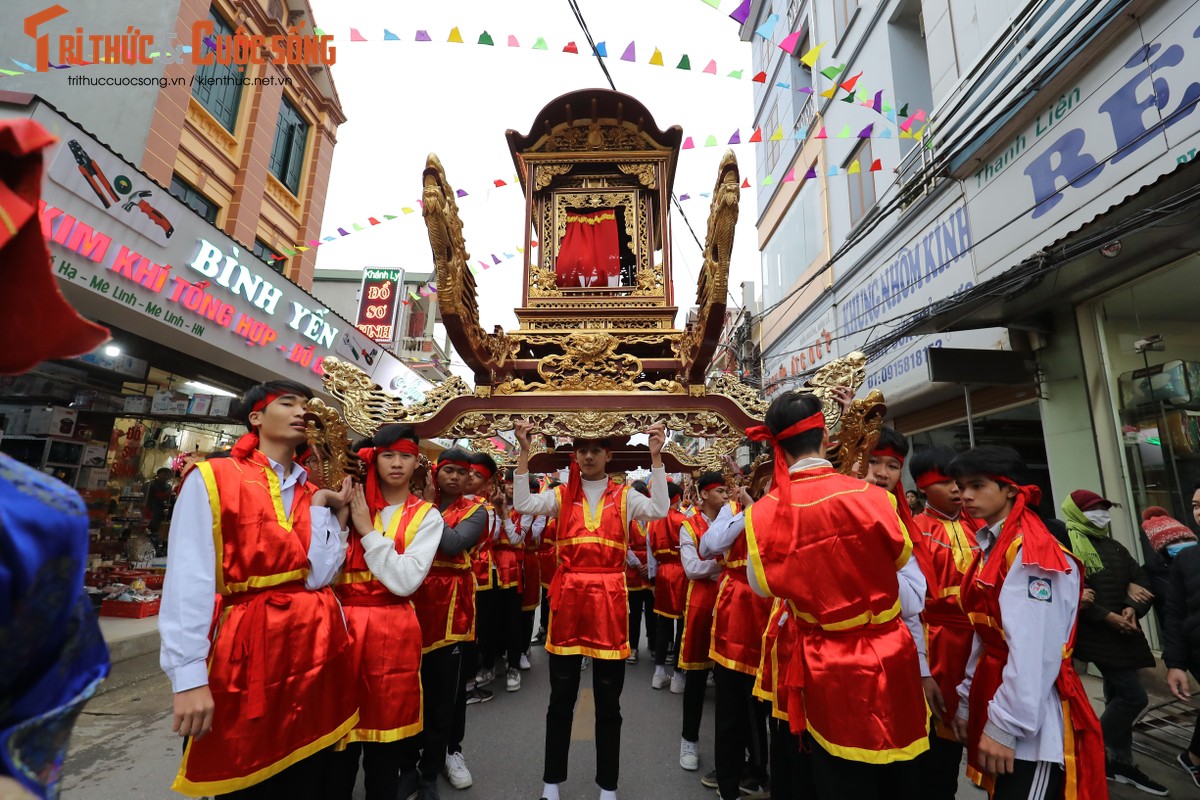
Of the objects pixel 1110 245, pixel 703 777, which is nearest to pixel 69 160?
pixel 703 777

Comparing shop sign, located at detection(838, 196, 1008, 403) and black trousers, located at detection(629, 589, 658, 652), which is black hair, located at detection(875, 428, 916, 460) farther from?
black trousers, located at detection(629, 589, 658, 652)

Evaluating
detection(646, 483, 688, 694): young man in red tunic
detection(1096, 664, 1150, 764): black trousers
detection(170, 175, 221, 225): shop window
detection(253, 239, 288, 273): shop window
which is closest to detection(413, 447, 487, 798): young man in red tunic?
detection(646, 483, 688, 694): young man in red tunic

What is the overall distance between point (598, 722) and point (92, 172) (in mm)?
6184

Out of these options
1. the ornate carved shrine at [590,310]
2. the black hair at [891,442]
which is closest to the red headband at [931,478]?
the black hair at [891,442]

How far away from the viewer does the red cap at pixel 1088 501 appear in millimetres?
3730

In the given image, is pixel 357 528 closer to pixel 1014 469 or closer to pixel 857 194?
pixel 1014 469

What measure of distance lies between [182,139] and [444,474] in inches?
300

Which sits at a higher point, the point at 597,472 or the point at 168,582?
the point at 597,472

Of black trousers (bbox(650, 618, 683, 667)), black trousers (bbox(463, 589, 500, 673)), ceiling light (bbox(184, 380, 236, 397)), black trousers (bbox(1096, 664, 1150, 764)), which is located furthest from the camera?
ceiling light (bbox(184, 380, 236, 397))

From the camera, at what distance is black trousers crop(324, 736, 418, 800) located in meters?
2.38

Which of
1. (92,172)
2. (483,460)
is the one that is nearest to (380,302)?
(92,172)

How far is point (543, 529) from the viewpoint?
21.7ft

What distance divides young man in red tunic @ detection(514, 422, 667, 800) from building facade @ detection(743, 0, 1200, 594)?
12.1ft

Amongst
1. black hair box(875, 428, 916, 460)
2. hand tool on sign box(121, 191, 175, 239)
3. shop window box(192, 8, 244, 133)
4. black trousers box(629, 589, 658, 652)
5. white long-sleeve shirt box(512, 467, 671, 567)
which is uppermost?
shop window box(192, 8, 244, 133)
